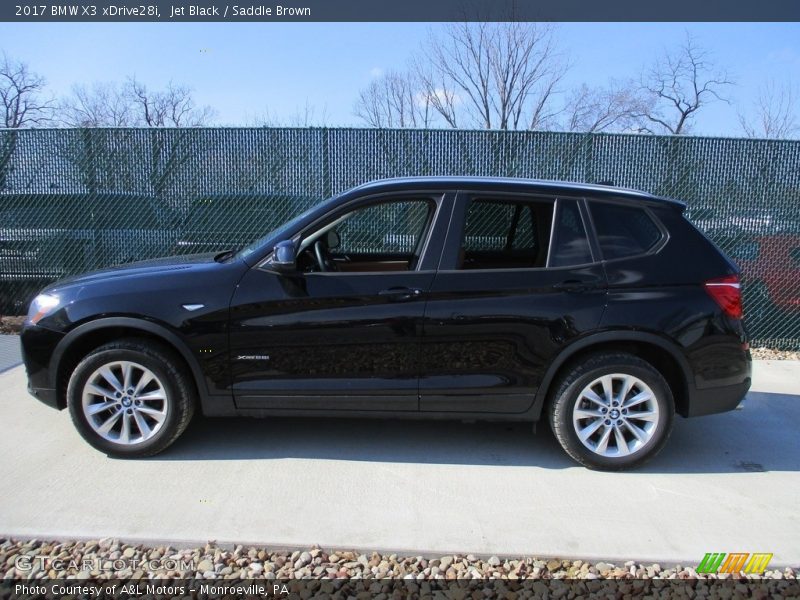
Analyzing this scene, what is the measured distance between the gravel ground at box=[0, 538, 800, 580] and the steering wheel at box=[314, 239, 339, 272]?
1809mm

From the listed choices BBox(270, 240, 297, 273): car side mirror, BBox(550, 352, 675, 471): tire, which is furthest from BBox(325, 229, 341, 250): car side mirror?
BBox(550, 352, 675, 471): tire

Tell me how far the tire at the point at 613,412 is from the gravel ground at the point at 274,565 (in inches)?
35.7

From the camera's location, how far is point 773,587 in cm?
257

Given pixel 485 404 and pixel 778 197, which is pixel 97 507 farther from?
pixel 778 197

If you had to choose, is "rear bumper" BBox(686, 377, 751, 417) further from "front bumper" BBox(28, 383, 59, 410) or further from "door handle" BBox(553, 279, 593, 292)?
"front bumper" BBox(28, 383, 59, 410)

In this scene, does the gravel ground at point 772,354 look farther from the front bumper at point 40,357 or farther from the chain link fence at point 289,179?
the front bumper at point 40,357

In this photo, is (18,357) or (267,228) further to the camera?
(267,228)

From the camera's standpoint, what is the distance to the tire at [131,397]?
11.4 feet

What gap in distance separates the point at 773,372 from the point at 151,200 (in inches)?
283

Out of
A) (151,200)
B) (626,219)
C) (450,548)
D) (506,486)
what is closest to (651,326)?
(626,219)

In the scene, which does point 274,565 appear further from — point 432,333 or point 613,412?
point 613,412

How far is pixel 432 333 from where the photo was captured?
11.3 feet

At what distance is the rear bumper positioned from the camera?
354 cm
